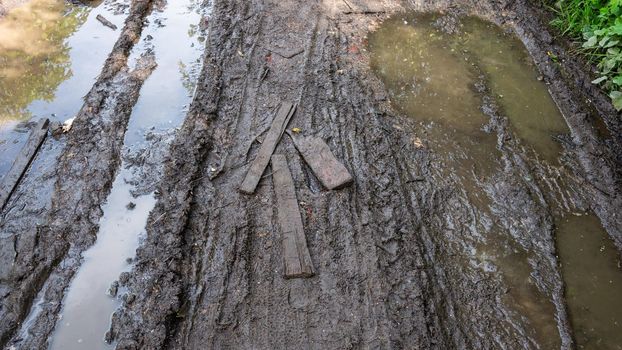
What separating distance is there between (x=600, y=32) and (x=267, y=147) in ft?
17.6

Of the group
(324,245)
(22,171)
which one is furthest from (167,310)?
(22,171)

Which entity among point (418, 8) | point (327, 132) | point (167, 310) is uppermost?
point (167, 310)

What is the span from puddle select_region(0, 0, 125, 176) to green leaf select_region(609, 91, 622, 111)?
23.6 ft

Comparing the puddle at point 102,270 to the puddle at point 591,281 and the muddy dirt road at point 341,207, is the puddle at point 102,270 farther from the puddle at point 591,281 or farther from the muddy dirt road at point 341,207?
the puddle at point 591,281

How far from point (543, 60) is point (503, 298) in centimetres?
439

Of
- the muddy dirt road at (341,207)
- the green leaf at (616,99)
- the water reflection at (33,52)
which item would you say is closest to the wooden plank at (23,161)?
the muddy dirt road at (341,207)

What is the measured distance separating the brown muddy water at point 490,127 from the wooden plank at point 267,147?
4.98ft

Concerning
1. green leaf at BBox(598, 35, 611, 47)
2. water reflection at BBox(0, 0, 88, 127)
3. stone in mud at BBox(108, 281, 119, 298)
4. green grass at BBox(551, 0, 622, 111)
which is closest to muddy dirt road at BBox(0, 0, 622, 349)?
stone in mud at BBox(108, 281, 119, 298)

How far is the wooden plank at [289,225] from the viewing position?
161 inches

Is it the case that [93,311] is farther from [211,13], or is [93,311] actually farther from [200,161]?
[211,13]

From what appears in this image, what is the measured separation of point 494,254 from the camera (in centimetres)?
456

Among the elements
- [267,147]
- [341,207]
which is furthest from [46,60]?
[341,207]

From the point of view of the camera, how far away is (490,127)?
19.2ft

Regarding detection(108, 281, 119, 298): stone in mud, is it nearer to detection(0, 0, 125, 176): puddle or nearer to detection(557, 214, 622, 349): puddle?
detection(0, 0, 125, 176): puddle
